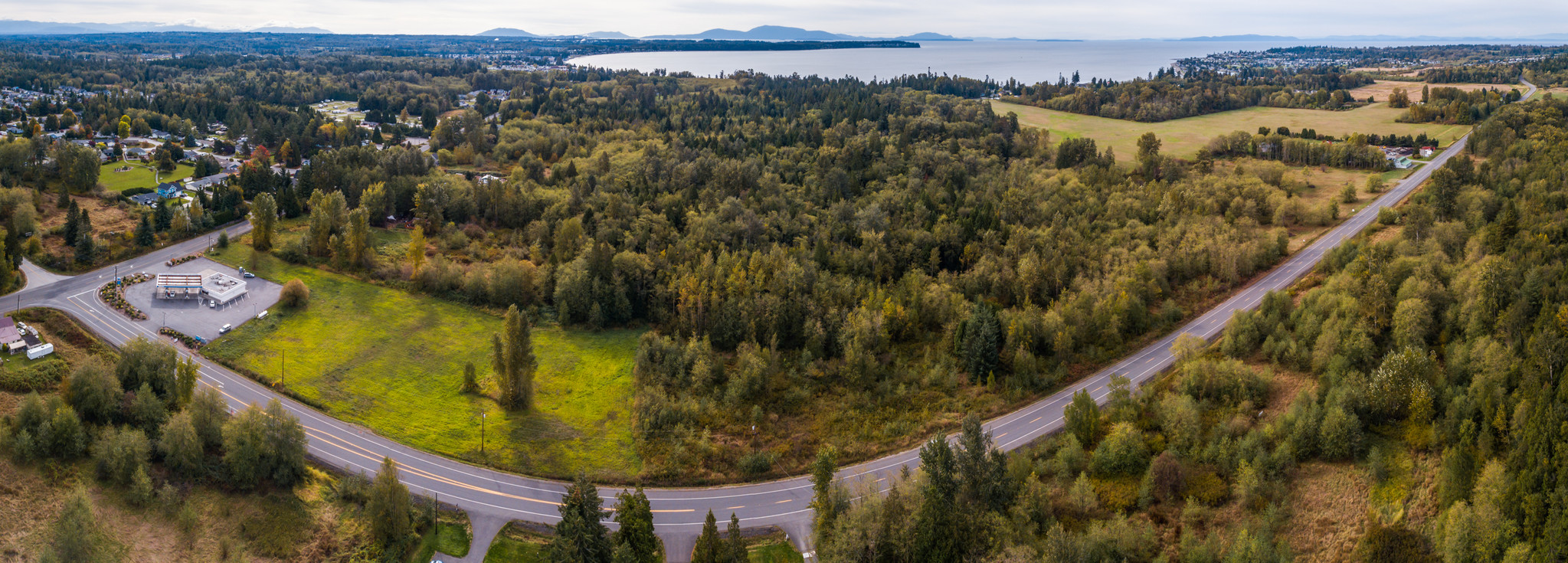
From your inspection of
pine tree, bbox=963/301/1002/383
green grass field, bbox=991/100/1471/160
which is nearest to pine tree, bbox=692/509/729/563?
pine tree, bbox=963/301/1002/383

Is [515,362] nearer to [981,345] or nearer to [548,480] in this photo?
[548,480]

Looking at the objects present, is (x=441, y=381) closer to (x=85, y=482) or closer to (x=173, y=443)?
(x=173, y=443)

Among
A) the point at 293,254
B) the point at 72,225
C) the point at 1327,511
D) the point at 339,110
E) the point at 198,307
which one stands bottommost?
the point at 1327,511

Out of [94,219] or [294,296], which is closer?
[294,296]

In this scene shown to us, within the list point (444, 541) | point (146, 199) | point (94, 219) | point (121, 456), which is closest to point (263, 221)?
point (94, 219)

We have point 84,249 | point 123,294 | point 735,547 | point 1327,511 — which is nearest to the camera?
point 735,547

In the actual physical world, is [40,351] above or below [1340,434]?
above
